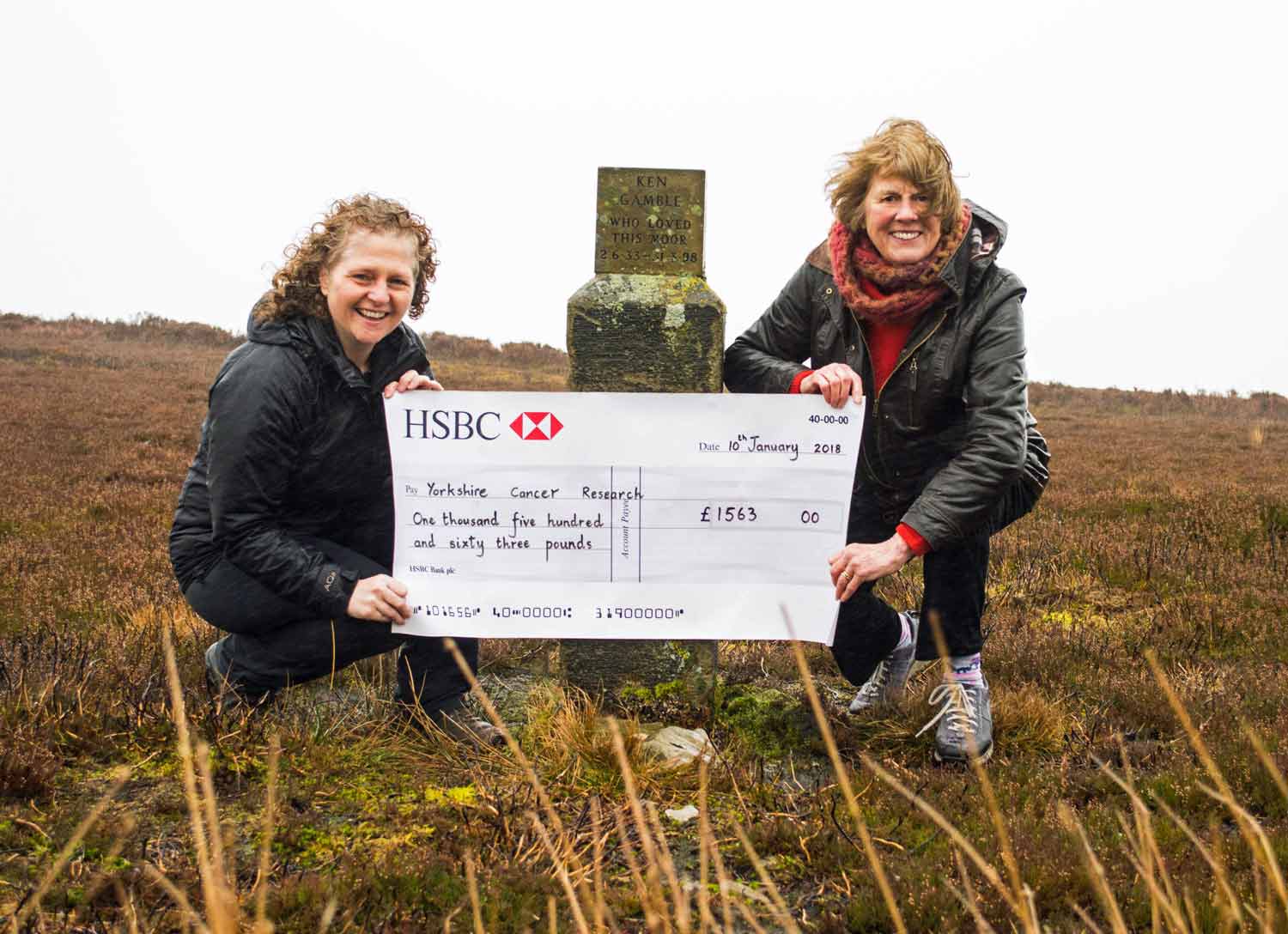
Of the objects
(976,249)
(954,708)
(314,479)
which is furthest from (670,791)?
(976,249)

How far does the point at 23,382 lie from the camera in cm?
1938

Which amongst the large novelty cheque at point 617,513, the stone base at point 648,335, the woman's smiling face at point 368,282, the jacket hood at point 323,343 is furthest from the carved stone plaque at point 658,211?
the jacket hood at point 323,343

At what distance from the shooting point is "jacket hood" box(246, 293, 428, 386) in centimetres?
365

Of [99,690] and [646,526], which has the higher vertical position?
[646,526]

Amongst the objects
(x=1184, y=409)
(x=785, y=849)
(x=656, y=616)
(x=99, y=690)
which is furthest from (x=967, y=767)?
(x=1184, y=409)

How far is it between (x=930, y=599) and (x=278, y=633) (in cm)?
252

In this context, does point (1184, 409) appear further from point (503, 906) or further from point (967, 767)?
point (503, 906)

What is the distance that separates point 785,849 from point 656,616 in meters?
1.03

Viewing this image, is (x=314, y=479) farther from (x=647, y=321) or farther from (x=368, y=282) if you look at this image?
(x=647, y=321)

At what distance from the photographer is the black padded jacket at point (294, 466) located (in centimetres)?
351

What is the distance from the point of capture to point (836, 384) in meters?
3.69

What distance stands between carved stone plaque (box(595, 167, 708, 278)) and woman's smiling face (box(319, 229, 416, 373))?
924 millimetres

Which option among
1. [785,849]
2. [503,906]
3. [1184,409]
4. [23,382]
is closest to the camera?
[503,906]

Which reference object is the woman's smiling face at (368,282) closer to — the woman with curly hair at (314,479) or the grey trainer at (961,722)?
the woman with curly hair at (314,479)
